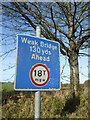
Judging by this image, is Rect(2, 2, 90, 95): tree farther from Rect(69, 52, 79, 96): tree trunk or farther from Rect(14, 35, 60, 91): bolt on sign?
Rect(14, 35, 60, 91): bolt on sign

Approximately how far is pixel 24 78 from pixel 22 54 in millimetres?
346

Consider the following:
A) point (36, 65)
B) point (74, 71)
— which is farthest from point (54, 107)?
point (36, 65)

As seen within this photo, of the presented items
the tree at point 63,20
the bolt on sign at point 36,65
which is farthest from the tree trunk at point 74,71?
the bolt on sign at point 36,65

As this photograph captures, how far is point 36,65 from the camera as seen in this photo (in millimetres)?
2326

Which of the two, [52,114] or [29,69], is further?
[52,114]

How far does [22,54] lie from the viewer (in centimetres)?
225

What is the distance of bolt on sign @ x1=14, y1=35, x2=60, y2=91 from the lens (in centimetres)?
220

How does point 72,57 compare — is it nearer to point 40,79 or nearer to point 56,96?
point 56,96

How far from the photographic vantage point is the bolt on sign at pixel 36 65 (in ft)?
7.21

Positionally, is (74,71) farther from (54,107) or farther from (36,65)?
(36,65)

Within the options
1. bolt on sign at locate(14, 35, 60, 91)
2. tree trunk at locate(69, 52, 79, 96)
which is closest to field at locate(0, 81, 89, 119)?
tree trunk at locate(69, 52, 79, 96)

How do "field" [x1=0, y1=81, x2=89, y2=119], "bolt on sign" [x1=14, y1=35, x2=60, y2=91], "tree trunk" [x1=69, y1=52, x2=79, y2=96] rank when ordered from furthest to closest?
1. "tree trunk" [x1=69, y1=52, x2=79, y2=96]
2. "field" [x1=0, y1=81, x2=89, y2=119]
3. "bolt on sign" [x1=14, y1=35, x2=60, y2=91]

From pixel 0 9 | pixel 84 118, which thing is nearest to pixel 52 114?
pixel 84 118

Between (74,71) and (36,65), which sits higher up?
(74,71)
